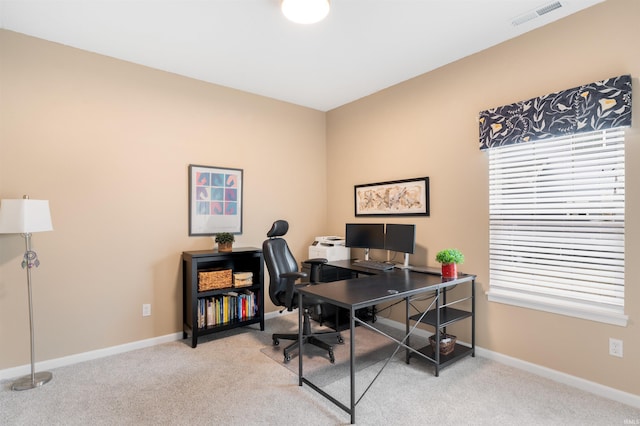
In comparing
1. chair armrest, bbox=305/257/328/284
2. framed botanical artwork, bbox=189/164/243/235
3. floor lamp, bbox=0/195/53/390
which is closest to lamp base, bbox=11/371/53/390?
floor lamp, bbox=0/195/53/390

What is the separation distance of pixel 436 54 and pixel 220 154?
2430mm

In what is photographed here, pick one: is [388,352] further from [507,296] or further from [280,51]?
[280,51]

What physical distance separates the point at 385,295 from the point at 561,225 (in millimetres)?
1513

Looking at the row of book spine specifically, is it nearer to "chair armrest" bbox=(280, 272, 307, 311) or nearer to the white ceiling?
"chair armrest" bbox=(280, 272, 307, 311)

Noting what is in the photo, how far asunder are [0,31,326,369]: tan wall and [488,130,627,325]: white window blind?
8.81ft

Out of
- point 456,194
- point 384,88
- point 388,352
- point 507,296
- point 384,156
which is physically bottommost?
point 388,352

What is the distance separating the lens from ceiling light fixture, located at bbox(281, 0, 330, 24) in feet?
7.17

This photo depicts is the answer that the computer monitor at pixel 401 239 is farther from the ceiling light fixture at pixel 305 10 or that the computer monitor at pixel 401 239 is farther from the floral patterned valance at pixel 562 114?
the ceiling light fixture at pixel 305 10

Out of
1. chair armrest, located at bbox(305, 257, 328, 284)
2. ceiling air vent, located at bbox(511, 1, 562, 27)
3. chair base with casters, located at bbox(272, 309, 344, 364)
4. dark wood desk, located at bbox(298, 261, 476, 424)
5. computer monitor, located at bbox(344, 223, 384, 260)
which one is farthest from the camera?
computer monitor, located at bbox(344, 223, 384, 260)

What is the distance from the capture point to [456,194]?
3.22 metres

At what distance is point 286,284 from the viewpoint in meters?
3.11

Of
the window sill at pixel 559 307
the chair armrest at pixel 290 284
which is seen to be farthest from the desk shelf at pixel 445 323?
the chair armrest at pixel 290 284

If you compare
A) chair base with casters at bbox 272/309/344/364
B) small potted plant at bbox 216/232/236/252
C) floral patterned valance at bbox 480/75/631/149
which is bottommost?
→ chair base with casters at bbox 272/309/344/364

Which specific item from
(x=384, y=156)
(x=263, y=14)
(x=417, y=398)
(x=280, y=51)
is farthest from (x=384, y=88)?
(x=417, y=398)
